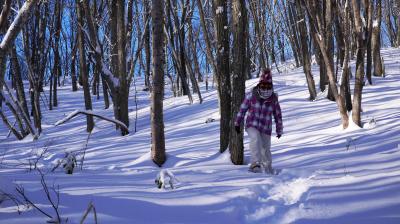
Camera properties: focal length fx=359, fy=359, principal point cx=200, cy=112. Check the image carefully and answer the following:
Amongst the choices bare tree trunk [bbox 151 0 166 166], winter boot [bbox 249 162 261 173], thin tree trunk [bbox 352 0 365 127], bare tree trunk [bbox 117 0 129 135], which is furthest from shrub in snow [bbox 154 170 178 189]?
bare tree trunk [bbox 117 0 129 135]

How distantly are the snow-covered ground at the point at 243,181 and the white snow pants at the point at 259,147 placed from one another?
27 cm

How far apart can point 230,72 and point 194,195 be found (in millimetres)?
3090

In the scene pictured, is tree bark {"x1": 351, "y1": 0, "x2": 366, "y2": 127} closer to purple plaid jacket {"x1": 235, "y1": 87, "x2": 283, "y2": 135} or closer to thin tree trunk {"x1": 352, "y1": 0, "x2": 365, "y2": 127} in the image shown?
thin tree trunk {"x1": 352, "y1": 0, "x2": 365, "y2": 127}

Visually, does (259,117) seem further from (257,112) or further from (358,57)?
(358,57)

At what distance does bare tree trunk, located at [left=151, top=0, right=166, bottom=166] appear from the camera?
5.36 metres

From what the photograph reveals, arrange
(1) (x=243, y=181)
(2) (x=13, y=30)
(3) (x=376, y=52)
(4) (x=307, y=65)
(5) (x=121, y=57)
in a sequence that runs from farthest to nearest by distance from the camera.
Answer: (3) (x=376, y=52), (4) (x=307, y=65), (5) (x=121, y=57), (1) (x=243, y=181), (2) (x=13, y=30)

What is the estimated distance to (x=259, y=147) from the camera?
5.04m

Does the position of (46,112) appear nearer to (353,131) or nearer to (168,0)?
(168,0)

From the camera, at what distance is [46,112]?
18.1 m

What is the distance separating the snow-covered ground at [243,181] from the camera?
9.33ft

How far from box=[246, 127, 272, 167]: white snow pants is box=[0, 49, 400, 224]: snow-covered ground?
0.27m

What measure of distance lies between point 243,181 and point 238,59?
2057 mm

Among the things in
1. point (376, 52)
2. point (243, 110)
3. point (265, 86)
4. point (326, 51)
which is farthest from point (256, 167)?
point (376, 52)

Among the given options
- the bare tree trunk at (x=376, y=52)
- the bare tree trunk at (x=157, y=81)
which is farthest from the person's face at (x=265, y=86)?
the bare tree trunk at (x=376, y=52)
